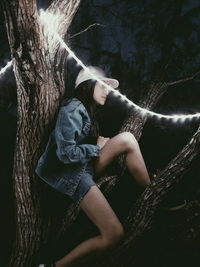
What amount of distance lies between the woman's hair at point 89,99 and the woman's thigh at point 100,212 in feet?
2.31

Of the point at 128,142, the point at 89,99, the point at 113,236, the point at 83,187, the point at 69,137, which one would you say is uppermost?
the point at 89,99

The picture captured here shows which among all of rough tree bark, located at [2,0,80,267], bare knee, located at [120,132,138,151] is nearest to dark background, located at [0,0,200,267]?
rough tree bark, located at [2,0,80,267]

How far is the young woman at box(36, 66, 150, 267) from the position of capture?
2.73 meters

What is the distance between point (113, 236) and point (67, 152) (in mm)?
843

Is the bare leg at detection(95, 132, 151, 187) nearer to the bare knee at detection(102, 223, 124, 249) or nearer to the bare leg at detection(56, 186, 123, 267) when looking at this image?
the bare leg at detection(56, 186, 123, 267)

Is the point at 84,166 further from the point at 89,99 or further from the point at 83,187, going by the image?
the point at 89,99

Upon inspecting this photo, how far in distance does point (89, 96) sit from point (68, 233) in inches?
59.6

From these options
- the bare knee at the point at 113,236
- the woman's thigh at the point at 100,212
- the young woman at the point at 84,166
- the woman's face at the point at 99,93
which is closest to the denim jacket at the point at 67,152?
the young woman at the point at 84,166

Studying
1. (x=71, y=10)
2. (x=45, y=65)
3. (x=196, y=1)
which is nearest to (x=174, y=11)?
(x=196, y=1)

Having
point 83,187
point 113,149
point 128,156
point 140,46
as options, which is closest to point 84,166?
point 83,187

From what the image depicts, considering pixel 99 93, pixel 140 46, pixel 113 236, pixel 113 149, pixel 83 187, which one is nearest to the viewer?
pixel 113 236

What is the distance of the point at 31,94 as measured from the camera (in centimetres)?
284

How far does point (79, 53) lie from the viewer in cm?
604

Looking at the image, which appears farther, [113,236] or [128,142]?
[128,142]
